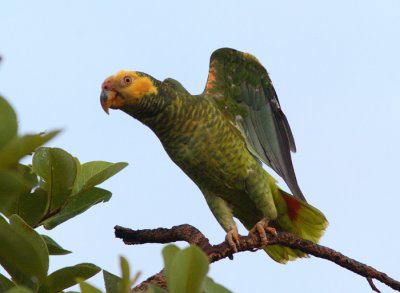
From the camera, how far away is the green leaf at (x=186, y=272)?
3.15 feet

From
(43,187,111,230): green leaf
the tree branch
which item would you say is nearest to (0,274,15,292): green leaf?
(43,187,111,230): green leaf

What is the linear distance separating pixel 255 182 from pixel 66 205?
2.61 metres

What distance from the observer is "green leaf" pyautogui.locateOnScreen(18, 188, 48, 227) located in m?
1.84

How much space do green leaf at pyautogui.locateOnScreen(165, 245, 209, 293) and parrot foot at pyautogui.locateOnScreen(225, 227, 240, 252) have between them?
240cm

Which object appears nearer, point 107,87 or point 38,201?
point 38,201

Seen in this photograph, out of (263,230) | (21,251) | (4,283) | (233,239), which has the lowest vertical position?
(4,283)

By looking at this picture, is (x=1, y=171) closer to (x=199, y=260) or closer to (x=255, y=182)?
(x=199, y=260)

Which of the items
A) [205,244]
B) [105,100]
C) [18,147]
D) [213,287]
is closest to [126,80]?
[105,100]

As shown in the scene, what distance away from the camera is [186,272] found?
0.97 meters

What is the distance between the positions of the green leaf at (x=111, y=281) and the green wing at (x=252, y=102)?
3.53m

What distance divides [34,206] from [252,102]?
11.2 ft

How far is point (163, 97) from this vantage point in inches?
180

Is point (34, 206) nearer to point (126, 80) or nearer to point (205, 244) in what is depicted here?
point (205, 244)

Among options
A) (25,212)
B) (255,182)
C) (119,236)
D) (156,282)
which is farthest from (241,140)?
(25,212)
